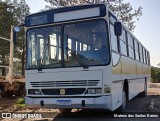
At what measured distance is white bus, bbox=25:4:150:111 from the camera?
27.8ft

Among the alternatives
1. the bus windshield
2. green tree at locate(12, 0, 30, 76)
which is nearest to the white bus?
the bus windshield

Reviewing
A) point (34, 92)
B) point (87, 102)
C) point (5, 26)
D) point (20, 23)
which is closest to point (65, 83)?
point (87, 102)

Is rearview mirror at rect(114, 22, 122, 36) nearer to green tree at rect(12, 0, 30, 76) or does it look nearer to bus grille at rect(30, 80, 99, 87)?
bus grille at rect(30, 80, 99, 87)

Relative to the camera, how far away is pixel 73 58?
8805 mm

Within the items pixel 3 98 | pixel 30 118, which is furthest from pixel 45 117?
pixel 3 98

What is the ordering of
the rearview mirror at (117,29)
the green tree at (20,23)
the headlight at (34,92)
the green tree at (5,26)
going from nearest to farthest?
the rearview mirror at (117,29) → the headlight at (34,92) → the green tree at (5,26) → the green tree at (20,23)

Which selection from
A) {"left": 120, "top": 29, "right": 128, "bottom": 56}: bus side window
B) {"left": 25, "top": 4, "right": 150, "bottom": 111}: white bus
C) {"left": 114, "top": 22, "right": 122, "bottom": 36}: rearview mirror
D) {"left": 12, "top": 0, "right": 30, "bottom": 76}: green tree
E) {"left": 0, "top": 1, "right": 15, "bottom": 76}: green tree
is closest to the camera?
{"left": 25, "top": 4, "right": 150, "bottom": 111}: white bus

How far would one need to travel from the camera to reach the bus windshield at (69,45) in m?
8.62

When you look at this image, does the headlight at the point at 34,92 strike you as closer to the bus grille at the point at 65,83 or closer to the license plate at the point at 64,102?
the bus grille at the point at 65,83

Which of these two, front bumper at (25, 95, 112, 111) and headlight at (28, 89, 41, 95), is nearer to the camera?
front bumper at (25, 95, 112, 111)

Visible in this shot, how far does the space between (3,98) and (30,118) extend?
6.78 metres

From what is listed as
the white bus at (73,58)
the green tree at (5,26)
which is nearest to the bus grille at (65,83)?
the white bus at (73,58)

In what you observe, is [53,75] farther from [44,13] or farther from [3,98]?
[3,98]

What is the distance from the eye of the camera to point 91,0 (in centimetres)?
2720
